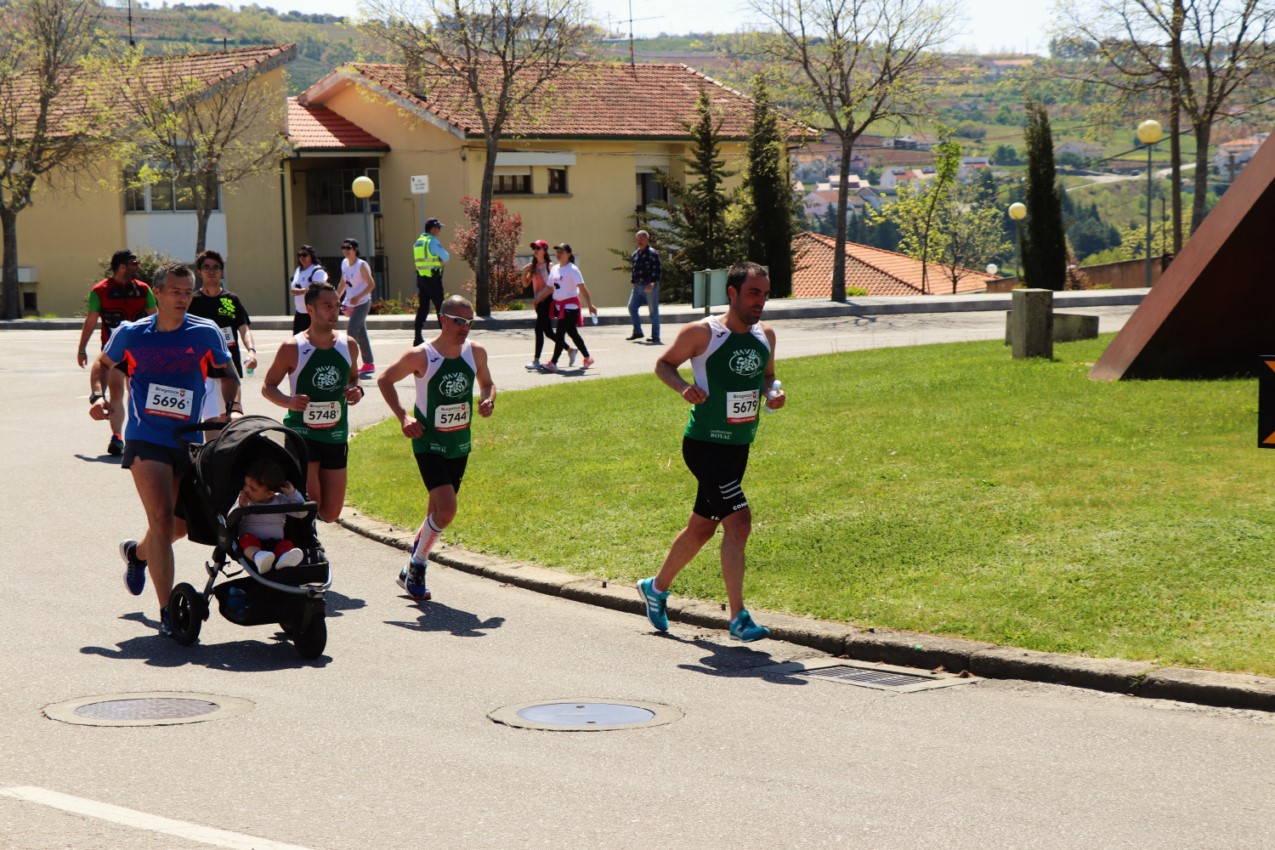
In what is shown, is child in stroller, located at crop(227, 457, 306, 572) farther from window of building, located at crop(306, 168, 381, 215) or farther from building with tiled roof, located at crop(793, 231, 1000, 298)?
building with tiled roof, located at crop(793, 231, 1000, 298)

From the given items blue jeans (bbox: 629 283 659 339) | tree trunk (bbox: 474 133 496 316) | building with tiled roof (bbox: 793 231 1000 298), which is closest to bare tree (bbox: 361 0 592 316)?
tree trunk (bbox: 474 133 496 316)

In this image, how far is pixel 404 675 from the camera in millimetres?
7418

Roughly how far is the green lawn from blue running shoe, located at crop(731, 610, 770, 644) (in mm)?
Result: 513

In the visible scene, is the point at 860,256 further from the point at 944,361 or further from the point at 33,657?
the point at 33,657

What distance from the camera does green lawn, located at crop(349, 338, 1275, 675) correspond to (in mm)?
8242

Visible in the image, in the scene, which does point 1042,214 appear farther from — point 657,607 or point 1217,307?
point 657,607

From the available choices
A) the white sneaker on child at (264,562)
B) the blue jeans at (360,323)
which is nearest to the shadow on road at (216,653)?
the white sneaker on child at (264,562)

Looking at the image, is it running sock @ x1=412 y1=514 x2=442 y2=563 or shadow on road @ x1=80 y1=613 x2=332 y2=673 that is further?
running sock @ x1=412 y1=514 x2=442 y2=563

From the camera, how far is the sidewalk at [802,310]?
31.6m

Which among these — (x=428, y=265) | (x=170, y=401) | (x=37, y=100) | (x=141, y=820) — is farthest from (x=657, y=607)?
(x=37, y=100)

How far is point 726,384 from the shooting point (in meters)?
8.27

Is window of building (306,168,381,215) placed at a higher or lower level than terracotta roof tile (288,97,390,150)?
lower

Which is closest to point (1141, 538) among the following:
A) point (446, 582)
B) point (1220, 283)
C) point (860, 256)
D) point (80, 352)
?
point (446, 582)

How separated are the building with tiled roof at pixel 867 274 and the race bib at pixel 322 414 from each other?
41180 mm
